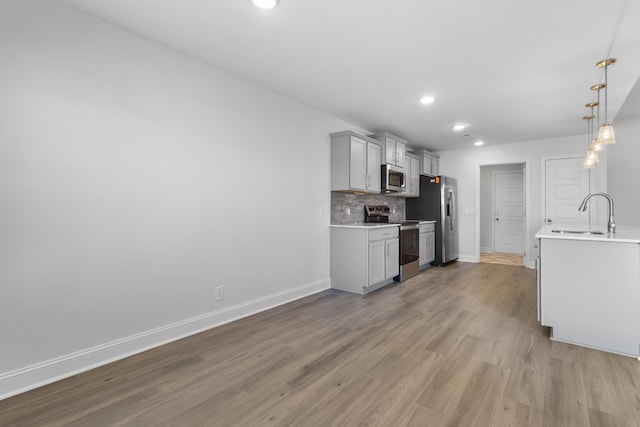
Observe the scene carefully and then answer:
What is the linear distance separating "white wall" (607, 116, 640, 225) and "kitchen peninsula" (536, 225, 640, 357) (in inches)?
134

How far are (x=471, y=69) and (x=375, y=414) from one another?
2.96m

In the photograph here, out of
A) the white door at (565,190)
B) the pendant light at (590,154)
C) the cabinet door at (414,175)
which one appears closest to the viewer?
the pendant light at (590,154)

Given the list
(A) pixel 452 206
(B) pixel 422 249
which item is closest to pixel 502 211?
(A) pixel 452 206

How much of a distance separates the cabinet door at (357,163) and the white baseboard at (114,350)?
191 centimetres

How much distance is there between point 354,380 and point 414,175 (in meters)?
4.55

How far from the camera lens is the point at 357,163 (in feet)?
14.0

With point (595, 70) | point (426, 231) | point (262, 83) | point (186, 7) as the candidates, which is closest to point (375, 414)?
point (186, 7)

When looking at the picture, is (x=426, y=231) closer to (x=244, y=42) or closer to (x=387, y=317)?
(x=387, y=317)

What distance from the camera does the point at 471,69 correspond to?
9.37ft

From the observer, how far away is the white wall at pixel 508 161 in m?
5.41

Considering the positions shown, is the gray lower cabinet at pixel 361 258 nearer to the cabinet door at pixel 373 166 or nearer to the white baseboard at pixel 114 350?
the cabinet door at pixel 373 166

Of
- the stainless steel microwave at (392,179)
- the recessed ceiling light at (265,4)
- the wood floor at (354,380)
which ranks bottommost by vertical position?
the wood floor at (354,380)

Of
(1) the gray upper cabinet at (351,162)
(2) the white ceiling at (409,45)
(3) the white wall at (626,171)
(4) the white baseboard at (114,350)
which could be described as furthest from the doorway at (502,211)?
(4) the white baseboard at (114,350)

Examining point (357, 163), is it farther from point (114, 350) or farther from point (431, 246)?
point (114, 350)
